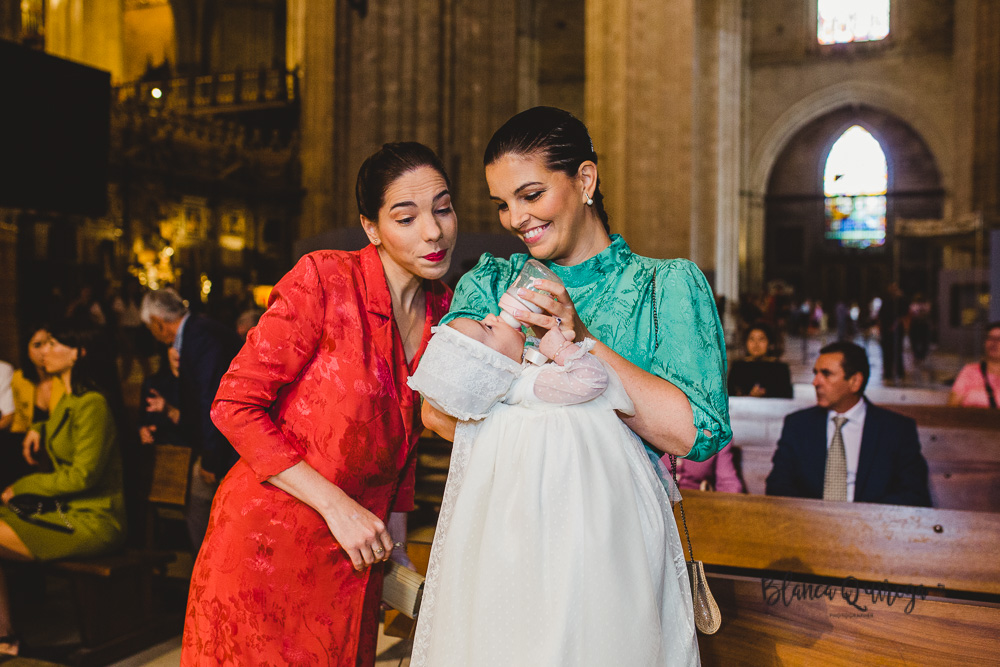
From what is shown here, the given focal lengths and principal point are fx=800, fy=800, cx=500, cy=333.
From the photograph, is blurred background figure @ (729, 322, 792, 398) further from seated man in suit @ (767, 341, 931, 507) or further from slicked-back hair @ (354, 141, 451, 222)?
slicked-back hair @ (354, 141, 451, 222)

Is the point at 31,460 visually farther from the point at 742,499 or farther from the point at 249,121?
the point at 249,121

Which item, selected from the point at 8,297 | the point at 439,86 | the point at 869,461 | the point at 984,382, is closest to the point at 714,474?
the point at 869,461

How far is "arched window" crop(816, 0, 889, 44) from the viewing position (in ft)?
93.6

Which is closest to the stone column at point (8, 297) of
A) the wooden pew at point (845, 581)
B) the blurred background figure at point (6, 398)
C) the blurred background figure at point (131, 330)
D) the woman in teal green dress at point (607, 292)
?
the blurred background figure at point (6, 398)

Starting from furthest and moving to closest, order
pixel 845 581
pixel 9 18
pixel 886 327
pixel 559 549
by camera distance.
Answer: pixel 886 327, pixel 9 18, pixel 845 581, pixel 559 549

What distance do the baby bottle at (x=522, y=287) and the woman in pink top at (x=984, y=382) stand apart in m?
6.05

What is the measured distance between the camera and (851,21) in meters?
29.0

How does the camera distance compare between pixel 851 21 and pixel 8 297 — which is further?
pixel 851 21

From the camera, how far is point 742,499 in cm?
314

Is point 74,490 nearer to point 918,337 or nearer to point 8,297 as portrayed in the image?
point 8,297

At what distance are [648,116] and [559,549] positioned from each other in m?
11.6

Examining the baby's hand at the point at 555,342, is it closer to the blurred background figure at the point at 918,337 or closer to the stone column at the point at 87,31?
the blurred background figure at the point at 918,337

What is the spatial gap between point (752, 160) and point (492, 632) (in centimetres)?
3051

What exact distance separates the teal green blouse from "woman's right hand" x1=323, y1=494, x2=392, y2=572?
456 millimetres
